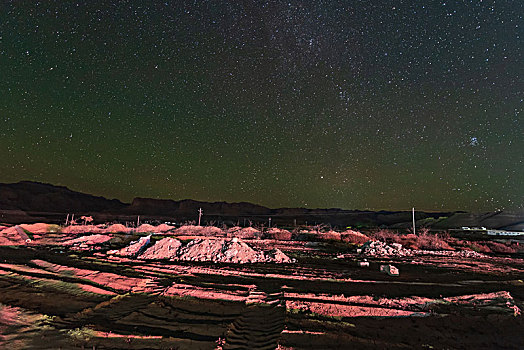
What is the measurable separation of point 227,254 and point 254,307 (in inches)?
363

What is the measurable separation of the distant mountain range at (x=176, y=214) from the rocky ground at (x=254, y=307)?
55435 millimetres

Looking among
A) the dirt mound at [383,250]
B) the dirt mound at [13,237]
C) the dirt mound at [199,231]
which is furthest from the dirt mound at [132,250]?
the dirt mound at [199,231]

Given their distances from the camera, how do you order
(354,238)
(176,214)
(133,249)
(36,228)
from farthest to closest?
(176,214) < (36,228) < (354,238) < (133,249)

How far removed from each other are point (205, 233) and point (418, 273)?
3037 centimetres

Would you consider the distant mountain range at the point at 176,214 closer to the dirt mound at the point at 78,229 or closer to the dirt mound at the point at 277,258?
the dirt mound at the point at 78,229

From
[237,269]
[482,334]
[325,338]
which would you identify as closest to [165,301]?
[325,338]

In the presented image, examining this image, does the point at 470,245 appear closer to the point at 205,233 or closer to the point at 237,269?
the point at 237,269

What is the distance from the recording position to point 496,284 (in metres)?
11.8

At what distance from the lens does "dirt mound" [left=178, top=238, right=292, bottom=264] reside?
16797mm

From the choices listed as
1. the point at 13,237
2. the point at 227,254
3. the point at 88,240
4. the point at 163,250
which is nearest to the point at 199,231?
the point at 88,240

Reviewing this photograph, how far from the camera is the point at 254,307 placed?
8141 mm

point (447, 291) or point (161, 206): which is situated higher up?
point (161, 206)

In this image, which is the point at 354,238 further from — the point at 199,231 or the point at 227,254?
the point at 199,231

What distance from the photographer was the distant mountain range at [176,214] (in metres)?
87.5
